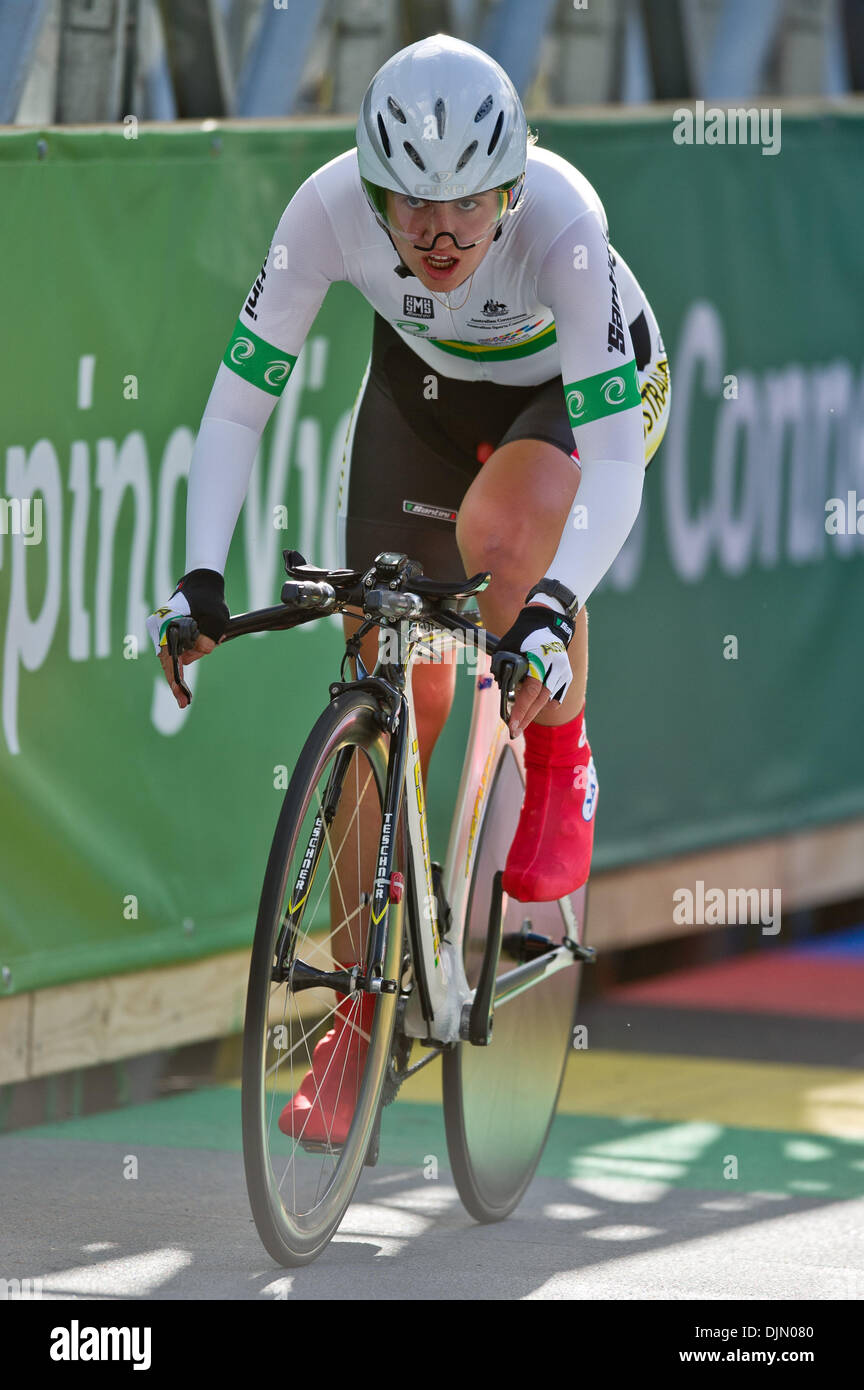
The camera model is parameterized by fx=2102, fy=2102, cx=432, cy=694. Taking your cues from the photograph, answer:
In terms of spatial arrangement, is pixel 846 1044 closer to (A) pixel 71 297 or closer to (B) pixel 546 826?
(B) pixel 546 826

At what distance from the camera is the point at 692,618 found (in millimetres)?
7117

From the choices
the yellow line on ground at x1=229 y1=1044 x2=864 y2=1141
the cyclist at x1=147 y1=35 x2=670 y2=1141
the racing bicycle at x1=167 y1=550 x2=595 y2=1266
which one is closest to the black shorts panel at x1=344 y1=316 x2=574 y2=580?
the cyclist at x1=147 y1=35 x2=670 y2=1141

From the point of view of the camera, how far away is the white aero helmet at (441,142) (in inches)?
136

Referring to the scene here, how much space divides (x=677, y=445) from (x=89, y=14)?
8.59 feet

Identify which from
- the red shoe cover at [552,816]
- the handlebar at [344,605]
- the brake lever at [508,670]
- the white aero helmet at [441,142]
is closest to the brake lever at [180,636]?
the handlebar at [344,605]

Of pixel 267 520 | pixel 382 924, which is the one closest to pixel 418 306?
pixel 382 924

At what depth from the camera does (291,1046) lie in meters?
3.62

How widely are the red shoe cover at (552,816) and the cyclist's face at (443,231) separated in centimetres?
94

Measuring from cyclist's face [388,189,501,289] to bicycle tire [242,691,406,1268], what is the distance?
0.74 metres

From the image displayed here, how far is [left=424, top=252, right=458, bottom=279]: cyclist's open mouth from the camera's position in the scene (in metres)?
3.56

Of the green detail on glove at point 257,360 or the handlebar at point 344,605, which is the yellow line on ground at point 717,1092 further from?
the green detail on glove at point 257,360

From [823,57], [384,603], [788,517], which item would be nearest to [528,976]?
[384,603]

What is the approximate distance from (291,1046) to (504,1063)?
88 cm

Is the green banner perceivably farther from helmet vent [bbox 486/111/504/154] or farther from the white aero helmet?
helmet vent [bbox 486/111/504/154]
